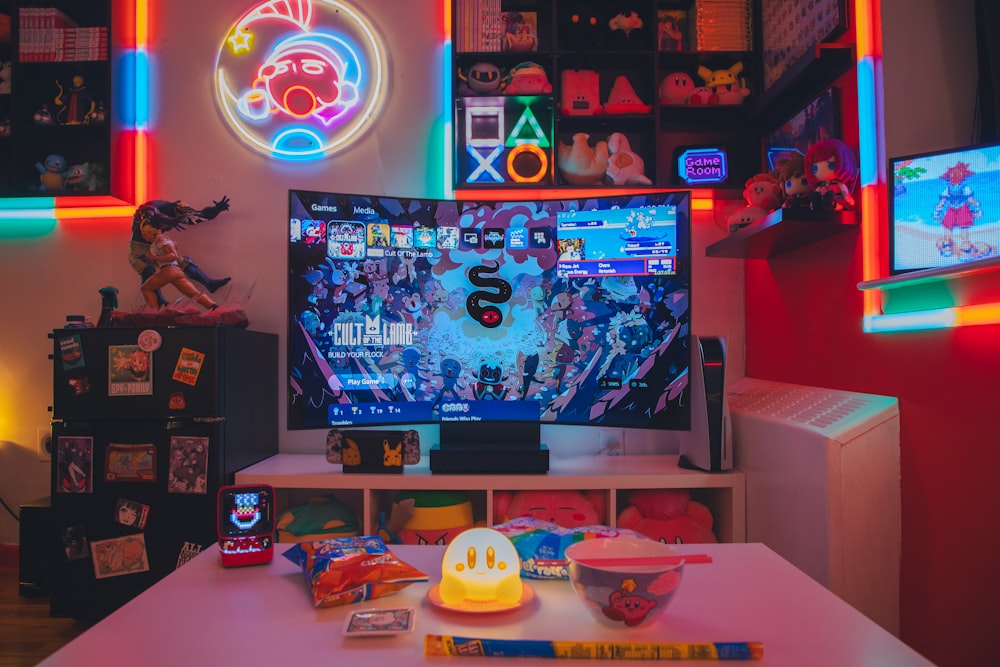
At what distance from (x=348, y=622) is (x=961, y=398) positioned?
4.91 feet

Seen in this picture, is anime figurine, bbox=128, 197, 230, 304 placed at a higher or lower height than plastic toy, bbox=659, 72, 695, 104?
lower

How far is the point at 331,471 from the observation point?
2.19m

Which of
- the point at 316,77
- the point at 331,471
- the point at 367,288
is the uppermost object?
the point at 316,77

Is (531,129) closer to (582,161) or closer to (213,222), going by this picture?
(582,161)

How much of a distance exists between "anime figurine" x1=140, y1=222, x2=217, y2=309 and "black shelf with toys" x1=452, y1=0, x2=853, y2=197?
118cm

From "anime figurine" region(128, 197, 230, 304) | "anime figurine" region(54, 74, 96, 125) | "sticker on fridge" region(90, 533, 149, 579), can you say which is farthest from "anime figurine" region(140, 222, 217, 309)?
"sticker on fridge" region(90, 533, 149, 579)

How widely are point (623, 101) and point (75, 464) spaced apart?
253 cm

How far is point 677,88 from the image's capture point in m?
2.60

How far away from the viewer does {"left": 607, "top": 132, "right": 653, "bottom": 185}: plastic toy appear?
2566mm

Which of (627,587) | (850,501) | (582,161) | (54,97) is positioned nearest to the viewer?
(627,587)

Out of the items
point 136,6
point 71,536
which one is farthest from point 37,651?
point 136,6

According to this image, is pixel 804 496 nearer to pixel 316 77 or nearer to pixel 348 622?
pixel 348 622

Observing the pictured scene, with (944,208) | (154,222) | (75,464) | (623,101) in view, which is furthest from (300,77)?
(944,208)

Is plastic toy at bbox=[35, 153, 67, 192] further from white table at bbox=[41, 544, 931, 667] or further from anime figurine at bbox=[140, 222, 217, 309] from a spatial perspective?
white table at bbox=[41, 544, 931, 667]
